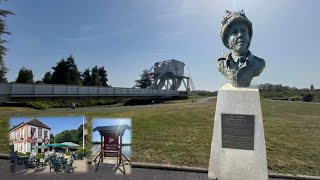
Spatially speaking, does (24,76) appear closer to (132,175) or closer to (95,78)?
(95,78)

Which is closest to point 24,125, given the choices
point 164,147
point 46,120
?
point 46,120

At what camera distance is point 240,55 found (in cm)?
827

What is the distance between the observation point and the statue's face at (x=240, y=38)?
8.09 m

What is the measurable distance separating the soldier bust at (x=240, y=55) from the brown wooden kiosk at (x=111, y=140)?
142 inches

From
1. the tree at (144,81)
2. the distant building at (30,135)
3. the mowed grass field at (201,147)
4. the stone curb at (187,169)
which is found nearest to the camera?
the stone curb at (187,169)

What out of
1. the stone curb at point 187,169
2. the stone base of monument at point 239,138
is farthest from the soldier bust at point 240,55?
the stone curb at point 187,169

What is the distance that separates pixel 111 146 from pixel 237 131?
369cm

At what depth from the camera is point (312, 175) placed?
8.73 meters

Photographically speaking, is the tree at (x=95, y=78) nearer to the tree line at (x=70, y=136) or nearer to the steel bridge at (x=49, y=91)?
the steel bridge at (x=49, y=91)

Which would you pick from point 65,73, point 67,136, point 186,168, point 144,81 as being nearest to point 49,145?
point 67,136

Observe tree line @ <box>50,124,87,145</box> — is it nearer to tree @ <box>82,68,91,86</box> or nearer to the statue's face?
the statue's face

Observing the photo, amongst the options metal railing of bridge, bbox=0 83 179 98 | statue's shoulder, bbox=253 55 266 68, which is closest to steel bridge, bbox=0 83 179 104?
metal railing of bridge, bbox=0 83 179 98

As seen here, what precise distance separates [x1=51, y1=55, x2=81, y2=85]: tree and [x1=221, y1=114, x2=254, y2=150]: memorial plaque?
51.6 metres

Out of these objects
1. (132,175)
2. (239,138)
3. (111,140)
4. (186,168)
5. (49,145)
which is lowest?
(132,175)
